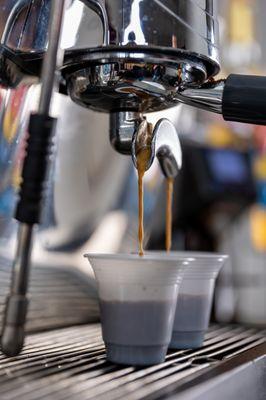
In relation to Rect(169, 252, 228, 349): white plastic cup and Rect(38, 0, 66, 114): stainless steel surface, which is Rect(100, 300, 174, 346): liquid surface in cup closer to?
Rect(169, 252, 228, 349): white plastic cup

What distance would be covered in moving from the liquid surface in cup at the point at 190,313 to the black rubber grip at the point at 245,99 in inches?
8.6

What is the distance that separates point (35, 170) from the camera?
1.42 feet

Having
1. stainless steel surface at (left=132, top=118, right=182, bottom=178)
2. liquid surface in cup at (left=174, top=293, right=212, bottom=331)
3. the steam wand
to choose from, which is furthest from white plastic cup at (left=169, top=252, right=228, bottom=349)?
the steam wand

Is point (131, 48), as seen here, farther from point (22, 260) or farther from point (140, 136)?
point (22, 260)

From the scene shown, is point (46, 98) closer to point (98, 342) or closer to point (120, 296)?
point (120, 296)

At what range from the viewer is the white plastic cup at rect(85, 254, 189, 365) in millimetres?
567

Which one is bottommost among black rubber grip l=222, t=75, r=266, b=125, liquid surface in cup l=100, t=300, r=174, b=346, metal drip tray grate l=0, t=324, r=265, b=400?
metal drip tray grate l=0, t=324, r=265, b=400

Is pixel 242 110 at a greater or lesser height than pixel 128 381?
greater

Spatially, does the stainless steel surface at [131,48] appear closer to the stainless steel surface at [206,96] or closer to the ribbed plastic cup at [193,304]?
the stainless steel surface at [206,96]

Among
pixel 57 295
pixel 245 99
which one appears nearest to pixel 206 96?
pixel 245 99

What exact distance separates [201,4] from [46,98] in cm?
18

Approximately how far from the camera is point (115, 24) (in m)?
0.51

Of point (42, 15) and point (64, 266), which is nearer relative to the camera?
point (42, 15)

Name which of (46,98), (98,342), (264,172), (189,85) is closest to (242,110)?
(189,85)
